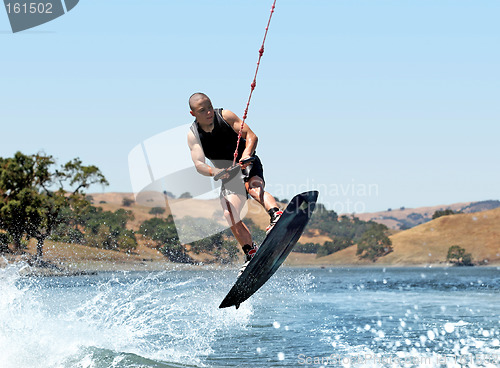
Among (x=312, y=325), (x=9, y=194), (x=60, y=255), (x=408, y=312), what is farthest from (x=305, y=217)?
(x=60, y=255)

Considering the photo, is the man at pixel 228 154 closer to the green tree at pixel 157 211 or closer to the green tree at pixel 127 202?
the green tree at pixel 157 211

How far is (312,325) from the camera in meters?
16.4

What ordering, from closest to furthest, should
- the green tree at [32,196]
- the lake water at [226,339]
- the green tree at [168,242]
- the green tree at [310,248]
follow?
the lake water at [226,339] → the green tree at [32,196] → the green tree at [168,242] → the green tree at [310,248]

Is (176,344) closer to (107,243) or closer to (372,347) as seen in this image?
(372,347)

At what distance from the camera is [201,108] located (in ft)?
26.6

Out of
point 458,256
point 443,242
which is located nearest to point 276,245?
point 458,256

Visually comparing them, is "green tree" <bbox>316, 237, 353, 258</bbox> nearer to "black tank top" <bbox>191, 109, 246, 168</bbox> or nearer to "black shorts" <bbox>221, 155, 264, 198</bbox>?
"black shorts" <bbox>221, 155, 264, 198</bbox>

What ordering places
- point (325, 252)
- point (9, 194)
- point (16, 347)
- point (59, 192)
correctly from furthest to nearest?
point (325, 252) → point (59, 192) → point (9, 194) → point (16, 347)

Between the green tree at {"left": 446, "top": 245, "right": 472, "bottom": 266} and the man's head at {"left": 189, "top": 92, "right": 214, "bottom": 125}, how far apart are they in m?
137

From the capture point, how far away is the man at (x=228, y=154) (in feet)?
27.0

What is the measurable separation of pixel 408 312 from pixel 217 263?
219 feet

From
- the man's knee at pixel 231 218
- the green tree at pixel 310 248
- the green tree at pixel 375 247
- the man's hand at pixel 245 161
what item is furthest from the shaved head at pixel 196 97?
the green tree at pixel 310 248

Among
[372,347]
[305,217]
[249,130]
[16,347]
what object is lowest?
[372,347]

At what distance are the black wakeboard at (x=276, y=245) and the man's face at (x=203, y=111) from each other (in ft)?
5.23
